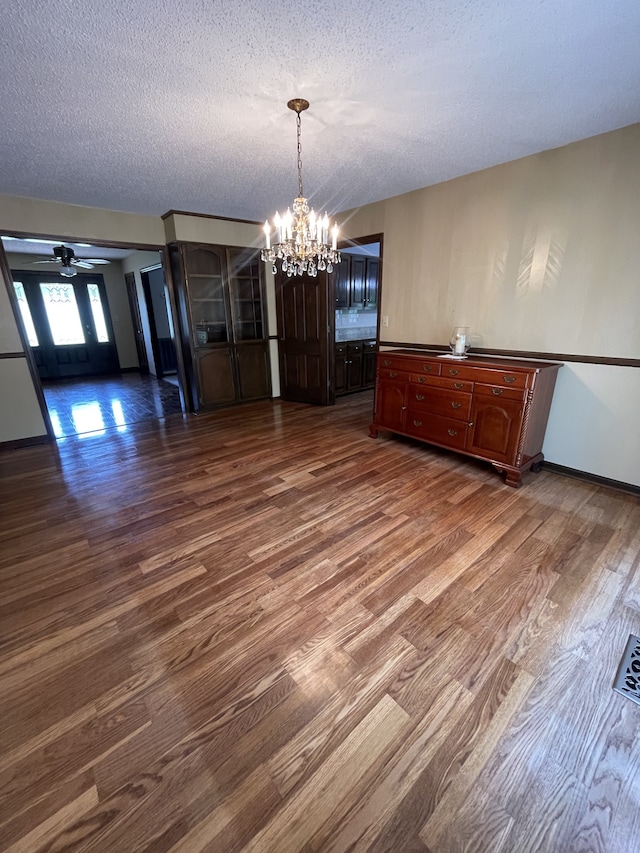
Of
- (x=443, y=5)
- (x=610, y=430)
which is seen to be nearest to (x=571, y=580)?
(x=610, y=430)

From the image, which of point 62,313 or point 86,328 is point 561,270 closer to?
point 86,328

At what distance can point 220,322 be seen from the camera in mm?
4988

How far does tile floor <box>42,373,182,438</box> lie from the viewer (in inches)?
182

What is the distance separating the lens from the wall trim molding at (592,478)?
269 cm

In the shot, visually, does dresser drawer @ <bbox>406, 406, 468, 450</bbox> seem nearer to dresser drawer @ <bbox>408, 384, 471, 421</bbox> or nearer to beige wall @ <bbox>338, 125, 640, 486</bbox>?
dresser drawer @ <bbox>408, 384, 471, 421</bbox>

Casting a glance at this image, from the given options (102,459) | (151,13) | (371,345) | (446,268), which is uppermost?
(151,13)

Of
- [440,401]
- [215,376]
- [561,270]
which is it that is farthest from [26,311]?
[561,270]

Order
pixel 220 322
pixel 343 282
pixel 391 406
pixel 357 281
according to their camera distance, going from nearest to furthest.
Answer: pixel 391 406, pixel 220 322, pixel 343 282, pixel 357 281

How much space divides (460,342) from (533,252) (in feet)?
2.88

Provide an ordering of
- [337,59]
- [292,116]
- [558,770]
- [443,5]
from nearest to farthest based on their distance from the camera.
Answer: [558,770] → [443,5] → [337,59] → [292,116]

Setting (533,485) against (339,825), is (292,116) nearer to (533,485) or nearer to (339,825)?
(533,485)

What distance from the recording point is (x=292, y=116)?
7.32 feet

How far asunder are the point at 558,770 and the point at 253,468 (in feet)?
8.60

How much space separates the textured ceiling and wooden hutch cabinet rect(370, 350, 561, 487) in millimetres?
1608
